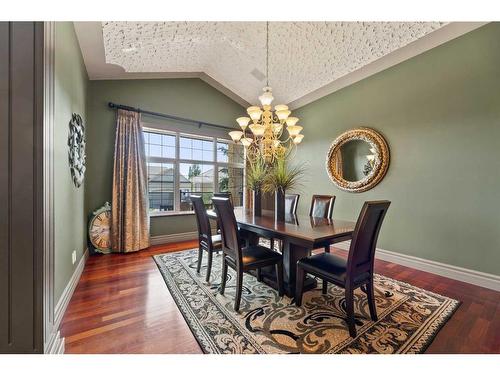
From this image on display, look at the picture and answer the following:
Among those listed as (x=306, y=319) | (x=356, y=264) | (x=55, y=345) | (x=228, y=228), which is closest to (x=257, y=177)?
(x=228, y=228)

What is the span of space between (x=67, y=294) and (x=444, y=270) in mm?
4148

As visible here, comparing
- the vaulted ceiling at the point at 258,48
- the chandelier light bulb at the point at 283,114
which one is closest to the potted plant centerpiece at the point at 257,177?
the chandelier light bulb at the point at 283,114

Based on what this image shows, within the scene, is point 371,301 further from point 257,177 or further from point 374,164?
point 374,164

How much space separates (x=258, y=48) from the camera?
3.48 m

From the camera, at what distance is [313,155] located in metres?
4.45

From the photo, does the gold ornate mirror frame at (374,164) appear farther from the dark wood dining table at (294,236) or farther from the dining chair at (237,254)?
the dining chair at (237,254)

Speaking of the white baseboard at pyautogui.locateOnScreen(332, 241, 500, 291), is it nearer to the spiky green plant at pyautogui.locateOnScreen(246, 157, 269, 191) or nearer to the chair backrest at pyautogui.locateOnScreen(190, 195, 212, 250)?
the spiky green plant at pyautogui.locateOnScreen(246, 157, 269, 191)

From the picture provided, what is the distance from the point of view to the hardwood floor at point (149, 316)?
61.7 inches

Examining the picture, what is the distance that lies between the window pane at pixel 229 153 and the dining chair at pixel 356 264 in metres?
3.43

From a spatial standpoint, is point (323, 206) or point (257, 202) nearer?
point (257, 202)

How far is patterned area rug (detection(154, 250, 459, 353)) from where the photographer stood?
1.57 meters

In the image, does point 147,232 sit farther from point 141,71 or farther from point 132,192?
point 141,71

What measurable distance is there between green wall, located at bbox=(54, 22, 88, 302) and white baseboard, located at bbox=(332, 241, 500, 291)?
391 centimetres
